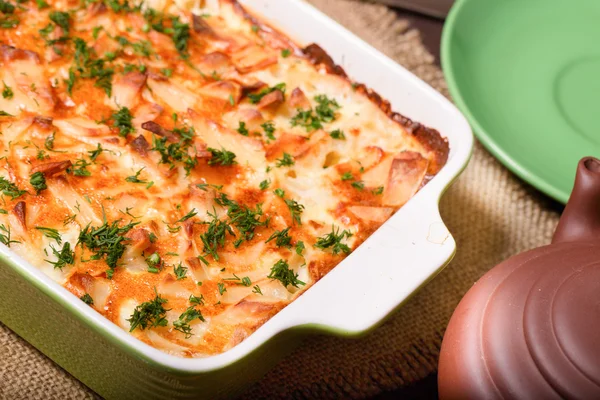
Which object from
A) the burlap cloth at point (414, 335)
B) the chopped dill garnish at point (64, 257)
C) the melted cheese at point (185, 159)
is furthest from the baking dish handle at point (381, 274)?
the chopped dill garnish at point (64, 257)

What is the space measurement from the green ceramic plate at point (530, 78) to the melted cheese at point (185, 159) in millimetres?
421

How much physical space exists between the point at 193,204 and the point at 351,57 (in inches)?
25.7

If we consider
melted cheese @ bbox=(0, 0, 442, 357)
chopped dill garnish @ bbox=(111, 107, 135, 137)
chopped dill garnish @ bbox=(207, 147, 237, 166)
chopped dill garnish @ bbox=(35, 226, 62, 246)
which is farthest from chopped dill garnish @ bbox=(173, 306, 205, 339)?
chopped dill garnish @ bbox=(111, 107, 135, 137)

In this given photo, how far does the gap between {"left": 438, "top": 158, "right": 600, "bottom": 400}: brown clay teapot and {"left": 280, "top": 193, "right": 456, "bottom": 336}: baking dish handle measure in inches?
4.7

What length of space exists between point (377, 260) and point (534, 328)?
349mm

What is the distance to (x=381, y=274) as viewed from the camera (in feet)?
5.36

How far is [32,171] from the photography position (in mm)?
1743

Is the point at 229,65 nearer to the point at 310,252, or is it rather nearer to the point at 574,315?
the point at 310,252

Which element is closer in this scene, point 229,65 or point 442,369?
point 442,369

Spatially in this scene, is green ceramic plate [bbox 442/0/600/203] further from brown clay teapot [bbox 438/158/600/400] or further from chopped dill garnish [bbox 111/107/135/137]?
chopped dill garnish [bbox 111/107/135/137]

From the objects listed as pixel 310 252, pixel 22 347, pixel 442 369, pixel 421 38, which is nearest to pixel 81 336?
pixel 22 347

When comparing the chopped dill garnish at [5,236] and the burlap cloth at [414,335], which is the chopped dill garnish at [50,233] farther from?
the burlap cloth at [414,335]

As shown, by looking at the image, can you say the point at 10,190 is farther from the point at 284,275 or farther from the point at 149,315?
the point at 284,275

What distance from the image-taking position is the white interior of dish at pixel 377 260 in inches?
55.8
